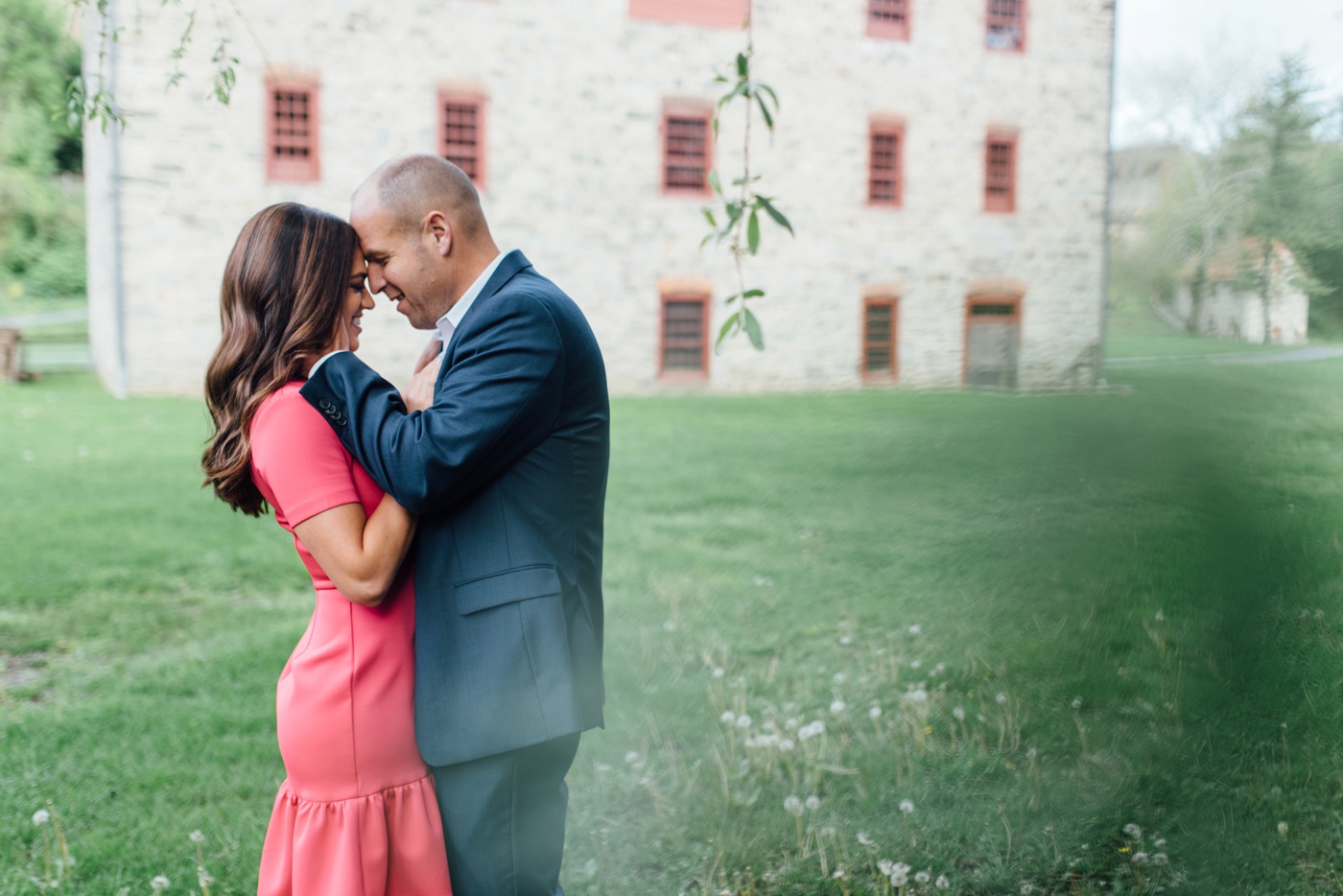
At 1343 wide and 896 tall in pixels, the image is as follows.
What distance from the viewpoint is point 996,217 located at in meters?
3.08

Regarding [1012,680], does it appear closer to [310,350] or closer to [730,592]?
[310,350]

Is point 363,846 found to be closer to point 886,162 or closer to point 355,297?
point 355,297

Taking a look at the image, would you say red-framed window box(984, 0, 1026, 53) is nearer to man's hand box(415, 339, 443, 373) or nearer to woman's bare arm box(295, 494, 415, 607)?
man's hand box(415, 339, 443, 373)

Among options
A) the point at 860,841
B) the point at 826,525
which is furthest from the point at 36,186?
the point at 860,841

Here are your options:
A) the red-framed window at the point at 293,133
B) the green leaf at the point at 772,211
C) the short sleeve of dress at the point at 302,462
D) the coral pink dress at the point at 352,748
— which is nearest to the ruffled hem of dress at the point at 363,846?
the coral pink dress at the point at 352,748

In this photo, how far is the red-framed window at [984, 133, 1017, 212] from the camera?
7.65 ft

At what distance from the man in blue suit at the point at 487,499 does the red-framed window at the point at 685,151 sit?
53.1 ft

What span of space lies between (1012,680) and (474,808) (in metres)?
1.28

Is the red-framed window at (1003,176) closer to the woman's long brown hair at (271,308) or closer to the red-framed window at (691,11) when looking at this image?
the woman's long brown hair at (271,308)

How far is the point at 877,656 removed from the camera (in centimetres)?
522

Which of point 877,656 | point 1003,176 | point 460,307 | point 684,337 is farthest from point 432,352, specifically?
point 684,337

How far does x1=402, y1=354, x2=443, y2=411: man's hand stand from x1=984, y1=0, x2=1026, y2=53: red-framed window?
120 cm

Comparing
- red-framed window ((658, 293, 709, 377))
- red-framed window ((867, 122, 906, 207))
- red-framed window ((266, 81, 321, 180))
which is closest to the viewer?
red-framed window ((867, 122, 906, 207))

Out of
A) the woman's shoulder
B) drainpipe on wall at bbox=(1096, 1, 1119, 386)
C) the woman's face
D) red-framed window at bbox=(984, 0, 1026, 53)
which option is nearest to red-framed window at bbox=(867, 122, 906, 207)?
red-framed window at bbox=(984, 0, 1026, 53)
